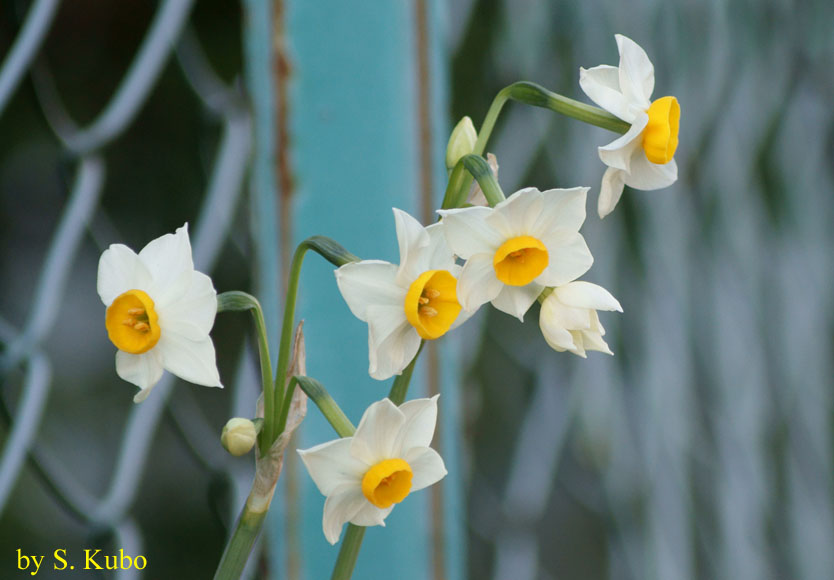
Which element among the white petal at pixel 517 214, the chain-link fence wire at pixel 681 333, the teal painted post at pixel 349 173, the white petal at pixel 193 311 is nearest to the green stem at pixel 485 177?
the white petal at pixel 517 214

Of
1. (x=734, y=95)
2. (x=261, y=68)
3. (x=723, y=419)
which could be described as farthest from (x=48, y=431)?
(x=734, y=95)

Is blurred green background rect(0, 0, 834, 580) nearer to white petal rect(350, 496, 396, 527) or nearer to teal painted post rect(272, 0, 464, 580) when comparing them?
teal painted post rect(272, 0, 464, 580)

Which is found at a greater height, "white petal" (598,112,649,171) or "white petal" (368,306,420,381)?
"white petal" (598,112,649,171)

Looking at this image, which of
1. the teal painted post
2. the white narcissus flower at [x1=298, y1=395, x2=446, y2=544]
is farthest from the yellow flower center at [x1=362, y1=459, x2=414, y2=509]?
the teal painted post

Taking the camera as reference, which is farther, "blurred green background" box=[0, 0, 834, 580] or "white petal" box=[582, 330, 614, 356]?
"blurred green background" box=[0, 0, 834, 580]

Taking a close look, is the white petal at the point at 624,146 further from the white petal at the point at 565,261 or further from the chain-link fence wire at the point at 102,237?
the chain-link fence wire at the point at 102,237

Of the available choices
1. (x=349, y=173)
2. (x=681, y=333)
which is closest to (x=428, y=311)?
(x=349, y=173)
